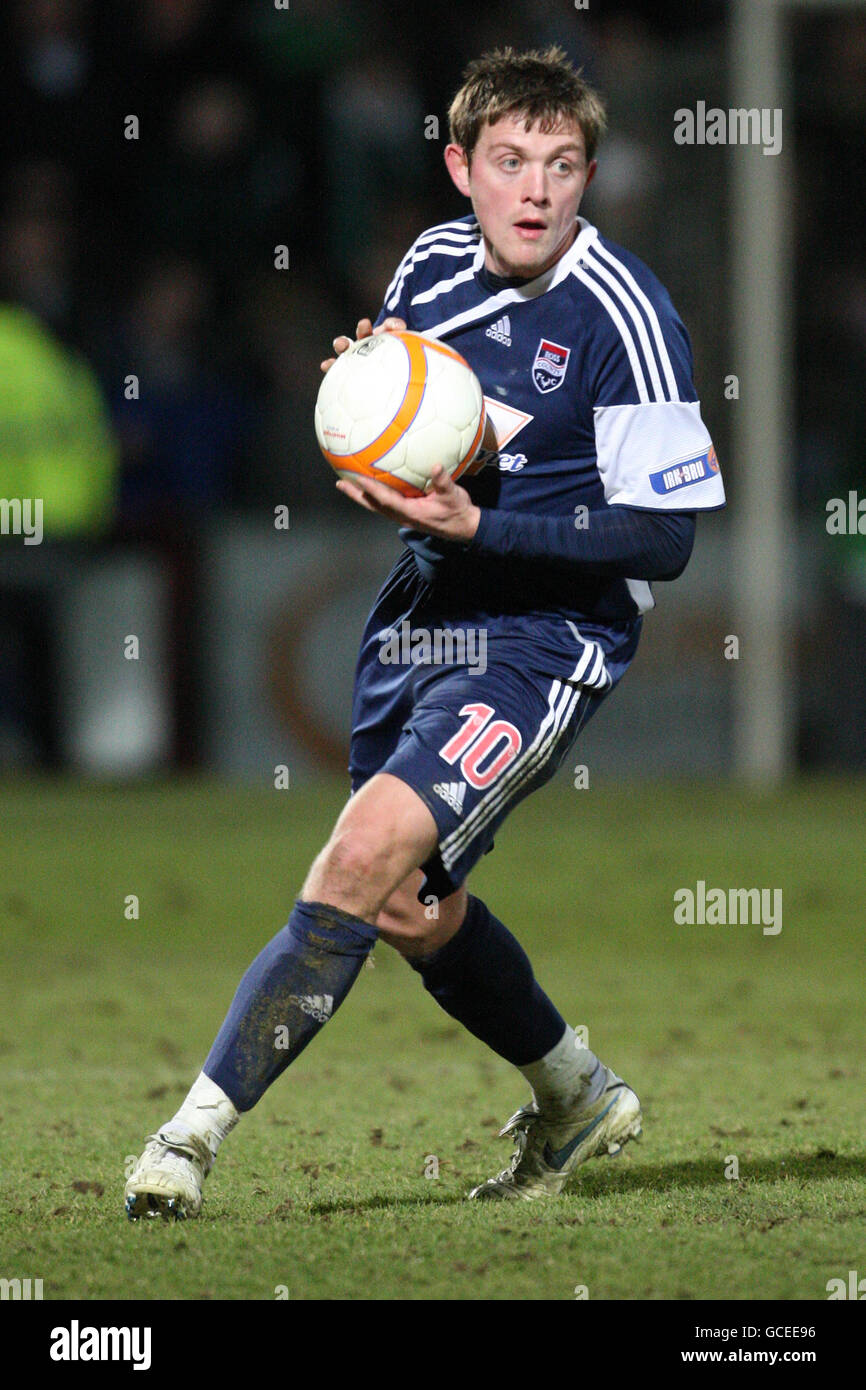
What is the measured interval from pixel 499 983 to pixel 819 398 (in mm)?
9292

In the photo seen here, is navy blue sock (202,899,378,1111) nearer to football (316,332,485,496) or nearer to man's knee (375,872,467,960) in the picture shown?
man's knee (375,872,467,960)

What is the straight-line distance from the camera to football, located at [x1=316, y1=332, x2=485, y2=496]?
4.21 metres

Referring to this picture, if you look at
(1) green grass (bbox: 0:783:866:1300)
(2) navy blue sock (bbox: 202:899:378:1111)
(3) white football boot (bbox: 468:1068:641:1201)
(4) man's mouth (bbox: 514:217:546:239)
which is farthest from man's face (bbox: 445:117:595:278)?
(1) green grass (bbox: 0:783:866:1300)

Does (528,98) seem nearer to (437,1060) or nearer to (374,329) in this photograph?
(374,329)

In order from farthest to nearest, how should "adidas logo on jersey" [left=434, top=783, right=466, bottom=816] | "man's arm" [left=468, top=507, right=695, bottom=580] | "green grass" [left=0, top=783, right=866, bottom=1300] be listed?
Result: 1. "man's arm" [left=468, top=507, right=695, bottom=580]
2. "adidas logo on jersey" [left=434, top=783, right=466, bottom=816]
3. "green grass" [left=0, top=783, right=866, bottom=1300]

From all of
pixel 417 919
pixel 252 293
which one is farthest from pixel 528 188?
pixel 252 293

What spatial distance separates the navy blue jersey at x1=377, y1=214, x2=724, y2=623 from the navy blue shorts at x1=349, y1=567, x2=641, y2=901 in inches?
3.2

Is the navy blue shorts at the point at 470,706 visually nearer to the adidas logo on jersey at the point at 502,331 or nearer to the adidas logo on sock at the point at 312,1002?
the adidas logo on sock at the point at 312,1002

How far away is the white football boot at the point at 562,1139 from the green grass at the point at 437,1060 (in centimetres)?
8

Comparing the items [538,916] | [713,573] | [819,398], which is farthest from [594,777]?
[538,916]

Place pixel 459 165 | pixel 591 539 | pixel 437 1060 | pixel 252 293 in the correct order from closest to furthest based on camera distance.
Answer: pixel 591 539
pixel 459 165
pixel 437 1060
pixel 252 293

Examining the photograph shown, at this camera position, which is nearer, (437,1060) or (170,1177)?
(170,1177)

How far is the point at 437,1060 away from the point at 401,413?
2.79 m

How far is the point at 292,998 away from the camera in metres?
4.08
